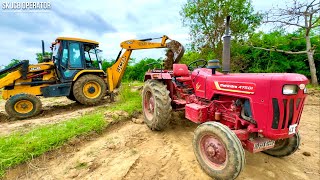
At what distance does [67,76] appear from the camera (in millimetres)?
6789

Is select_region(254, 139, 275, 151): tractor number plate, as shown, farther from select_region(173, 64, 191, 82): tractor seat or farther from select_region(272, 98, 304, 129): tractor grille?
select_region(173, 64, 191, 82): tractor seat

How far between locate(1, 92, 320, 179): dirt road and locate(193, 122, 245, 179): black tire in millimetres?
183

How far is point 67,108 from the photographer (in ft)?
22.5

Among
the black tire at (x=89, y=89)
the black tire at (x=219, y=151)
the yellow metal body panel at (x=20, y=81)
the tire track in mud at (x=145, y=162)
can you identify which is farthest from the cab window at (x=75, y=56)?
the black tire at (x=219, y=151)

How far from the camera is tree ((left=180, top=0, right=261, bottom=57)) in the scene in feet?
43.3

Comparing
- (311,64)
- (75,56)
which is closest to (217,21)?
(311,64)

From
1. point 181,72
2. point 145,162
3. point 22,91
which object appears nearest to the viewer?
point 145,162

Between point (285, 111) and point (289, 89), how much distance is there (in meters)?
0.26

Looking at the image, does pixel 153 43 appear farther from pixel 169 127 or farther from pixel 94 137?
pixel 94 137

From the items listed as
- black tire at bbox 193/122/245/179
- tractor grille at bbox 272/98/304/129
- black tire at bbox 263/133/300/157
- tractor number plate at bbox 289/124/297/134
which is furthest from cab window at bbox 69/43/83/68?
tractor number plate at bbox 289/124/297/134

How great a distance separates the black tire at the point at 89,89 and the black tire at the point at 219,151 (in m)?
4.94

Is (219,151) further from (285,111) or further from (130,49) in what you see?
(130,49)

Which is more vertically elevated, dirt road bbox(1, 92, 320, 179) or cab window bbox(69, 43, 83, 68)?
cab window bbox(69, 43, 83, 68)

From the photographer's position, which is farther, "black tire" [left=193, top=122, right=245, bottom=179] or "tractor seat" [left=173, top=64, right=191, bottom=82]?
"tractor seat" [left=173, top=64, right=191, bottom=82]
